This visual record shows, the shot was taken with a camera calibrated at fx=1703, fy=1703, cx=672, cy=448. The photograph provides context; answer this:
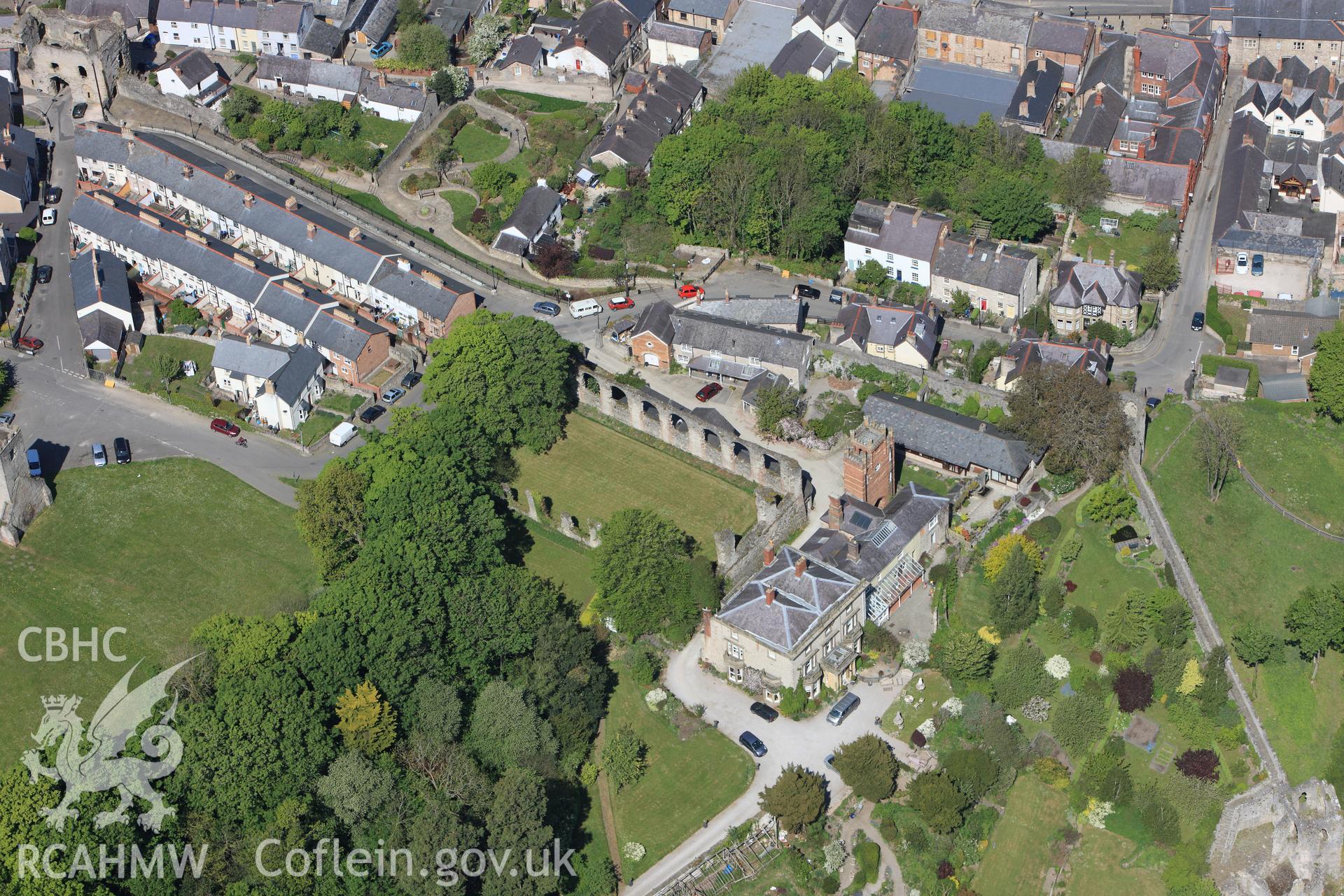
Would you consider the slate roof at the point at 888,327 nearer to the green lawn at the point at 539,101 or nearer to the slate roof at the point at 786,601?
the slate roof at the point at 786,601

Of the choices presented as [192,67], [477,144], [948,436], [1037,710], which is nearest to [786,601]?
[1037,710]

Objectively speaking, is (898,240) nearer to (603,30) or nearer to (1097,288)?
(1097,288)

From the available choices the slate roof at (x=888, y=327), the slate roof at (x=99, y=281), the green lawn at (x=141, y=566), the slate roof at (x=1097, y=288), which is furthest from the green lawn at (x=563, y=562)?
the slate roof at (x=1097, y=288)

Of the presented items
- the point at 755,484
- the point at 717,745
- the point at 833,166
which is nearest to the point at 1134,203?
the point at 833,166

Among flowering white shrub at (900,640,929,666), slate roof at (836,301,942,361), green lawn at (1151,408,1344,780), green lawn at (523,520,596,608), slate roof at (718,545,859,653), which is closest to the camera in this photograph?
slate roof at (718,545,859,653)

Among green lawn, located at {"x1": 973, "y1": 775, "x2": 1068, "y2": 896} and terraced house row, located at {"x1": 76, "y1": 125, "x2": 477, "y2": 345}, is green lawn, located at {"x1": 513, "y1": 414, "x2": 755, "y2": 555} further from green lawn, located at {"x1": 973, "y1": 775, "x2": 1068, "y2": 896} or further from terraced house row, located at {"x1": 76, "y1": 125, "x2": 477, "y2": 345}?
green lawn, located at {"x1": 973, "y1": 775, "x2": 1068, "y2": 896}

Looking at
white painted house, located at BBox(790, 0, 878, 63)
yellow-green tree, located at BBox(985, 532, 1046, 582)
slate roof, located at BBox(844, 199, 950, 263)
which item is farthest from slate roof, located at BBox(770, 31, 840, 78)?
yellow-green tree, located at BBox(985, 532, 1046, 582)

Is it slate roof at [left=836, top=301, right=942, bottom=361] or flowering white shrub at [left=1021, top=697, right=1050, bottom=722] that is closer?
flowering white shrub at [left=1021, top=697, right=1050, bottom=722]
